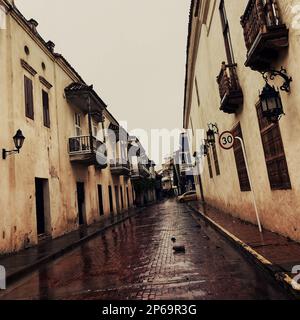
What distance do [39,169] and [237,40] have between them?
29.4ft

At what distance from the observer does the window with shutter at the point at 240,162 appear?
9680 mm

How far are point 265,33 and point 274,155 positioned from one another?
9.38 feet

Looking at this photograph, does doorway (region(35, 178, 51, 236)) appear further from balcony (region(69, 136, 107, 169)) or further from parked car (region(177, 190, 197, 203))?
parked car (region(177, 190, 197, 203))

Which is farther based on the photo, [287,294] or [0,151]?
[0,151]

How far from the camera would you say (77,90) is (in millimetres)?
15961

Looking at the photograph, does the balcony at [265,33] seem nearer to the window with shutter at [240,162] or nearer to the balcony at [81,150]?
the window with shutter at [240,162]

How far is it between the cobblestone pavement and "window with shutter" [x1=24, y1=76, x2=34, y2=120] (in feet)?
20.4

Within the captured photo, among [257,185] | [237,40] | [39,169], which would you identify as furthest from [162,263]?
[39,169]

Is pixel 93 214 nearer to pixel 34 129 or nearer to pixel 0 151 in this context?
pixel 34 129

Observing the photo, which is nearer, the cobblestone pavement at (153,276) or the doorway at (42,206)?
the cobblestone pavement at (153,276)

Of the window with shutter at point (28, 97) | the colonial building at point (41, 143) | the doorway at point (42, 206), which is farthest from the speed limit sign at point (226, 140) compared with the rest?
the doorway at point (42, 206)

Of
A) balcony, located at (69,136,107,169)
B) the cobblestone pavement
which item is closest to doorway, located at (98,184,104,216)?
balcony, located at (69,136,107,169)

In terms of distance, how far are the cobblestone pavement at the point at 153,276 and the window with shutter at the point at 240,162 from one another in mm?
2303

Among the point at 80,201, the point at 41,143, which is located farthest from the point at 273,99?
the point at 80,201
